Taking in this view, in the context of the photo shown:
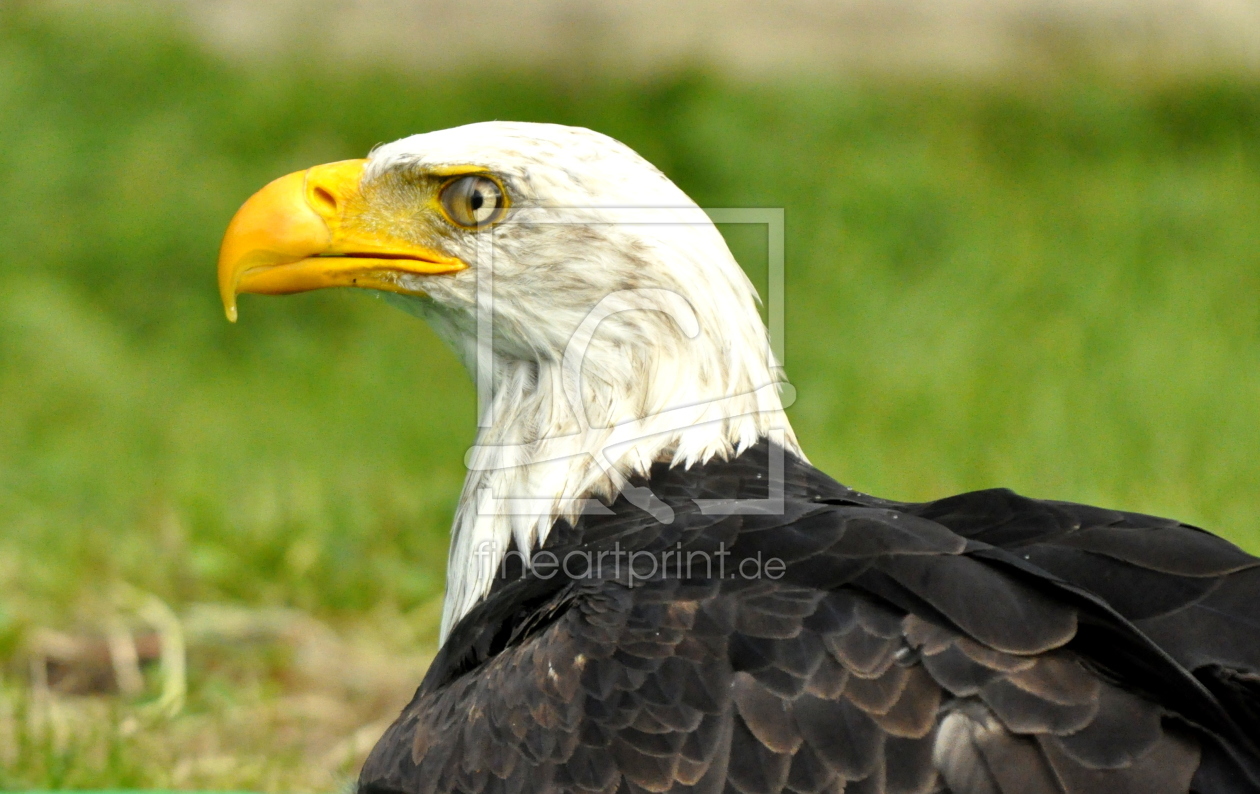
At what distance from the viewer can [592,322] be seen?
340 cm

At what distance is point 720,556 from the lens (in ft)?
9.48

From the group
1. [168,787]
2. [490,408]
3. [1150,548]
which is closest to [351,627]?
[168,787]

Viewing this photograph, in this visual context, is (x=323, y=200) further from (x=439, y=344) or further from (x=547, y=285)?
(x=439, y=344)

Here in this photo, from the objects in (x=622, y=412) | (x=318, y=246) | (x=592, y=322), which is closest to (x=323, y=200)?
(x=318, y=246)

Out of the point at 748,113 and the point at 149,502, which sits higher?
the point at 748,113

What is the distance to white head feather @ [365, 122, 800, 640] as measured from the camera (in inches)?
132

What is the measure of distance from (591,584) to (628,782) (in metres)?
0.41

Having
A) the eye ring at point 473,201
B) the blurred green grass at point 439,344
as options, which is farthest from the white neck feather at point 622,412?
the blurred green grass at point 439,344

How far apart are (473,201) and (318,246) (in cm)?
36

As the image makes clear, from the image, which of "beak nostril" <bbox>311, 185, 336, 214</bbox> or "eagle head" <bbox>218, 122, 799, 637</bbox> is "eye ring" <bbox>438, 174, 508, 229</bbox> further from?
"beak nostril" <bbox>311, 185, 336, 214</bbox>

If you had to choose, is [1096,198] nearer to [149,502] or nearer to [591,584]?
[149,502]

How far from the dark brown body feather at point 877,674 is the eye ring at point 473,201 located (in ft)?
2.98

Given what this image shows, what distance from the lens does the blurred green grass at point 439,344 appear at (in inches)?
252

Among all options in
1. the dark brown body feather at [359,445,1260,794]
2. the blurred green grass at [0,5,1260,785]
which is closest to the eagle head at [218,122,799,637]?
the dark brown body feather at [359,445,1260,794]
